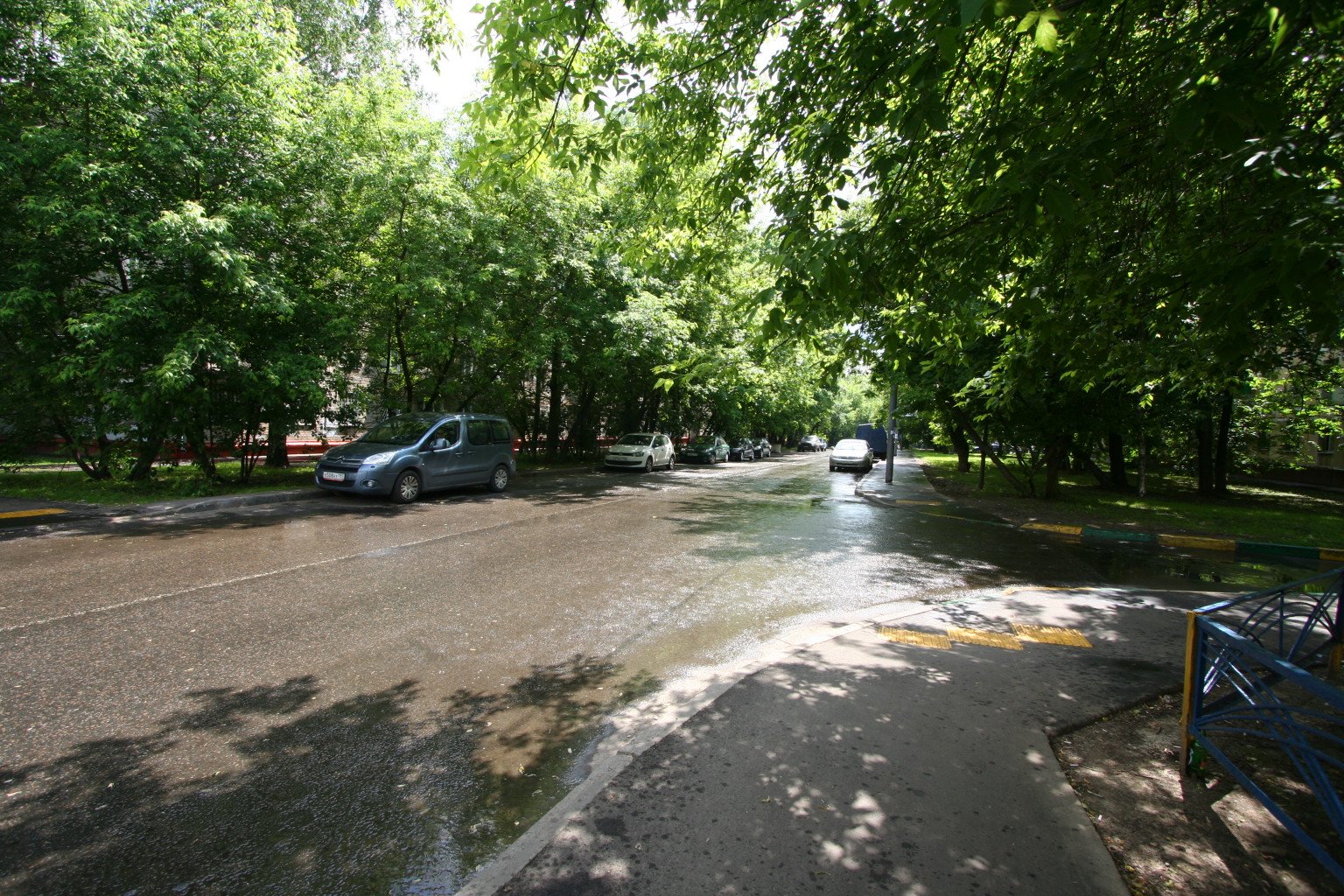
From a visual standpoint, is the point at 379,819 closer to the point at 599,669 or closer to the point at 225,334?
the point at 599,669

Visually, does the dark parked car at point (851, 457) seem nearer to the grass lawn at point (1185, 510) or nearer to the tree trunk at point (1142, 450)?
the grass lawn at point (1185, 510)

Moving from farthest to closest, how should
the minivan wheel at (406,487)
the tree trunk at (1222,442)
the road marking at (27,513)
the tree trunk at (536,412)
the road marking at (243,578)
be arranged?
the tree trunk at (536,412) → the tree trunk at (1222,442) → the minivan wheel at (406,487) → the road marking at (27,513) → the road marking at (243,578)

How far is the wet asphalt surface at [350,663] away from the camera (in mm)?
2541

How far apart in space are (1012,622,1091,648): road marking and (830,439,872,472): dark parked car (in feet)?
72.3

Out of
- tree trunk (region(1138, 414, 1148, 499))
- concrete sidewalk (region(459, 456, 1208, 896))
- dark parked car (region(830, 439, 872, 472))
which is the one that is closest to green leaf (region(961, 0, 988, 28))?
concrete sidewalk (region(459, 456, 1208, 896))

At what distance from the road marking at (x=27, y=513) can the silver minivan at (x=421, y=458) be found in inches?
142

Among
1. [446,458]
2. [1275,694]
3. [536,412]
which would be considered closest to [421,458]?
[446,458]

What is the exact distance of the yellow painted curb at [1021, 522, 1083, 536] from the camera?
1174 centimetres

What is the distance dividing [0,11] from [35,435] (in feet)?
22.2

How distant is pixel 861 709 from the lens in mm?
3660

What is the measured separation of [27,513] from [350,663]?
26.8 ft

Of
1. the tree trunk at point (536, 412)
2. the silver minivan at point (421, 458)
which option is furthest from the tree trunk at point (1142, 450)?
the tree trunk at point (536, 412)

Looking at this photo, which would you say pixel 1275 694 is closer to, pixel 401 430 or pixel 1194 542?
pixel 1194 542

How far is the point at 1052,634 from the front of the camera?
5.32m
